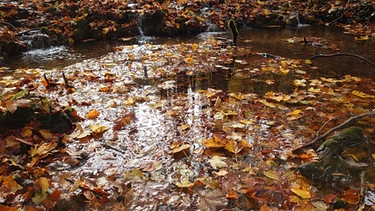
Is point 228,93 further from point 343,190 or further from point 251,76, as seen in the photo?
point 343,190

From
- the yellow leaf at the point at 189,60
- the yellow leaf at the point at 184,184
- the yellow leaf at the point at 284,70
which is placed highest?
the yellow leaf at the point at 189,60

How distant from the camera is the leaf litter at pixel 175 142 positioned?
2037 millimetres

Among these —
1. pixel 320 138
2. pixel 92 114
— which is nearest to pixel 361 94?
pixel 320 138

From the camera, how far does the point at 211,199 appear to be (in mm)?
2020

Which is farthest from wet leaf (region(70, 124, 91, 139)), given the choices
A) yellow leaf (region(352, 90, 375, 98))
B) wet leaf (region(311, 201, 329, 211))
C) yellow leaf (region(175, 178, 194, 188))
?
yellow leaf (region(352, 90, 375, 98))

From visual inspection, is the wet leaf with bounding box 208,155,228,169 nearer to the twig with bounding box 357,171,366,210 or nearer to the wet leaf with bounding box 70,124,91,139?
the twig with bounding box 357,171,366,210

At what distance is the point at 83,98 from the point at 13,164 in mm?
1638

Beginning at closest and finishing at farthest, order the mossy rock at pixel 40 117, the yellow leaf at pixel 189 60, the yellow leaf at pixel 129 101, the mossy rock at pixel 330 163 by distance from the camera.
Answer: the mossy rock at pixel 330 163
the mossy rock at pixel 40 117
the yellow leaf at pixel 129 101
the yellow leaf at pixel 189 60

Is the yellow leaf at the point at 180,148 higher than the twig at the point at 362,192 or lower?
higher

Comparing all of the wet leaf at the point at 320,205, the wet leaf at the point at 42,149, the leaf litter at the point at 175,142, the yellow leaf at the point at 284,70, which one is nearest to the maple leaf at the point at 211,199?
the leaf litter at the point at 175,142

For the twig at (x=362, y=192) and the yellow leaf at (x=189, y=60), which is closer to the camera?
the twig at (x=362, y=192)

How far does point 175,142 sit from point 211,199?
838 millimetres

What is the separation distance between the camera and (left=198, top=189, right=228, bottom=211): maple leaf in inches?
77.2

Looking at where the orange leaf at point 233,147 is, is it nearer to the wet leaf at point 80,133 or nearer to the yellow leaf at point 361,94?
the wet leaf at point 80,133
